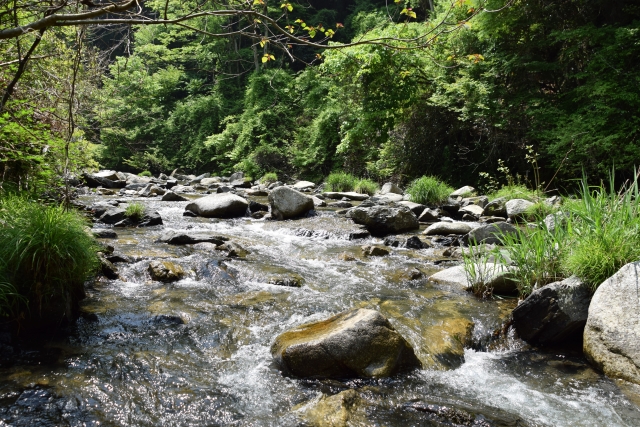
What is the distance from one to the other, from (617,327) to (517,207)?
6.12 metres

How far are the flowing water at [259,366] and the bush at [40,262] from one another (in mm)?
331

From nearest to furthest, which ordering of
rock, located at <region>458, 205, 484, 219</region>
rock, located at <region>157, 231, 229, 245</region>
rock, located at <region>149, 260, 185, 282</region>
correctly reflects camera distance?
rock, located at <region>149, 260, 185, 282</region> < rock, located at <region>157, 231, 229, 245</region> < rock, located at <region>458, 205, 484, 219</region>

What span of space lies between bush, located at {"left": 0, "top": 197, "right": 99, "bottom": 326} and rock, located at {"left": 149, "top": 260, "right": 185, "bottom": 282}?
4.21 feet

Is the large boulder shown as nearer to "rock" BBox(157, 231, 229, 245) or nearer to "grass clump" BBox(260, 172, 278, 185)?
"rock" BBox(157, 231, 229, 245)

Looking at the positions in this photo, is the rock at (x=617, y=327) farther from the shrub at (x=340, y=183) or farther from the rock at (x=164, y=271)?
the shrub at (x=340, y=183)

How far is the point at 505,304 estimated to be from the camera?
15.7 ft

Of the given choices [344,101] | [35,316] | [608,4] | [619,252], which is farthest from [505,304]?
[344,101]

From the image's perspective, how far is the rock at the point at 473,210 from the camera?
33.4 ft

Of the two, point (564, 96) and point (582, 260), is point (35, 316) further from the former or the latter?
point (564, 96)

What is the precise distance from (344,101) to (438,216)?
944 cm

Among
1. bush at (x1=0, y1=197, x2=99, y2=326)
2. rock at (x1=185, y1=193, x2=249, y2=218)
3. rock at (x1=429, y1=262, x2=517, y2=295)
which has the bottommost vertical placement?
rock at (x1=185, y1=193, x2=249, y2=218)

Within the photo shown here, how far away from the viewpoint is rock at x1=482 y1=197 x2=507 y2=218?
1006cm

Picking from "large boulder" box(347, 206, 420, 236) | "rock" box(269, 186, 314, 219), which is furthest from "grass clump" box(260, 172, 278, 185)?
"large boulder" box(347, 206, 420, 236)

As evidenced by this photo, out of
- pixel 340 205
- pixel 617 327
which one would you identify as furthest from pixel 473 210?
pixel 617 327
